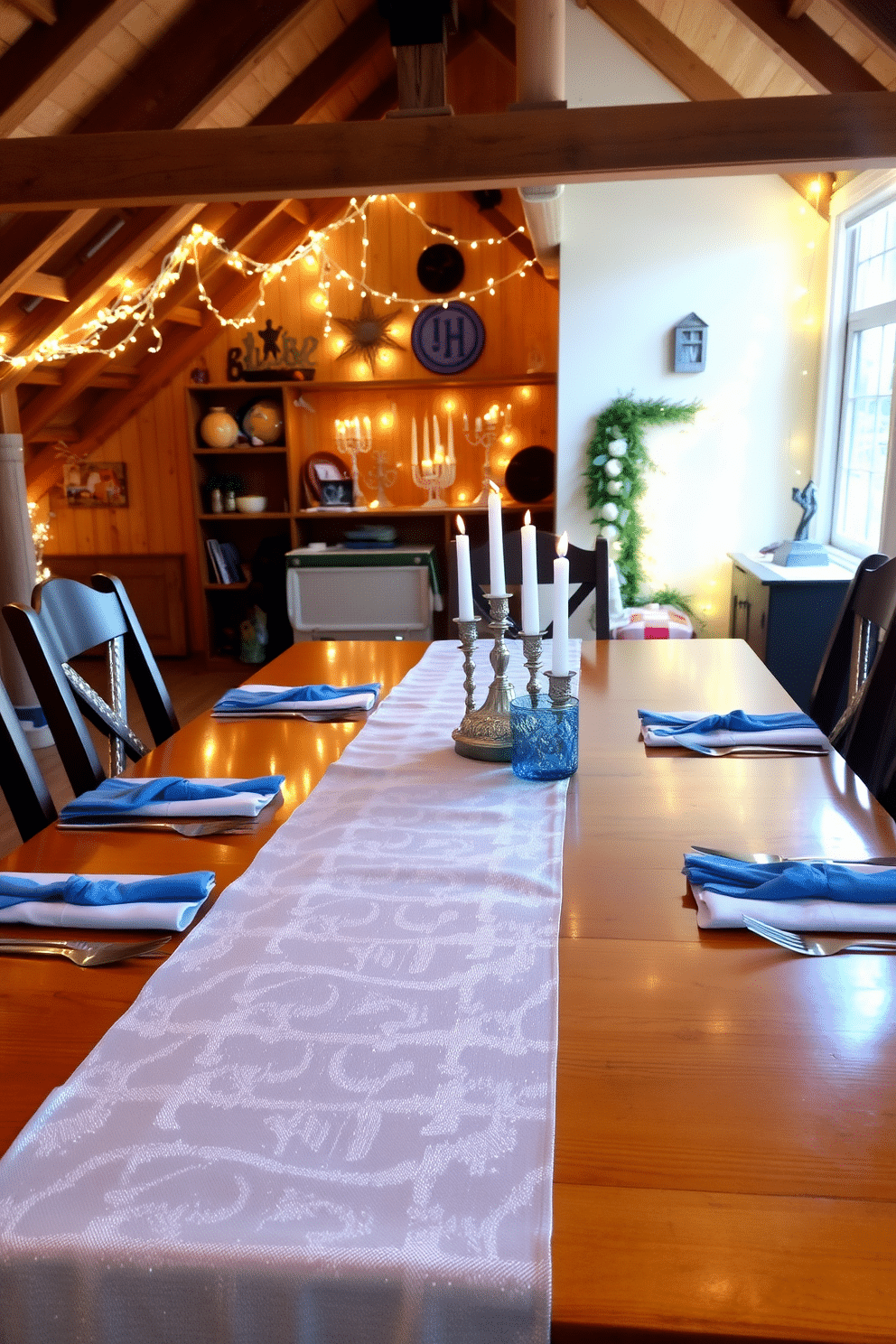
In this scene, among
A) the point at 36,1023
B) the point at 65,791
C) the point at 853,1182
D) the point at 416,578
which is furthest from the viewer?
the point at 416,578

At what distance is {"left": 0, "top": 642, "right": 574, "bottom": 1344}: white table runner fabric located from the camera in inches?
24.2

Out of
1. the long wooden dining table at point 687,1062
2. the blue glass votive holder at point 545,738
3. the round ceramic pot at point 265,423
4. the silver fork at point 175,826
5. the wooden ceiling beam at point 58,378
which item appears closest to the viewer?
the long wooden dining table at point 687,1062

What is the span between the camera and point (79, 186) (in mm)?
2871

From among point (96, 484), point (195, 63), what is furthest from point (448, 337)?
point (195, 63)

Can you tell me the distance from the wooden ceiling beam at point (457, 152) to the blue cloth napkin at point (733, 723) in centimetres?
179

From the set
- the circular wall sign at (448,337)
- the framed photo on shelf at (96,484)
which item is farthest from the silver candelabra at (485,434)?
the framed photo on shelf at (96,484)

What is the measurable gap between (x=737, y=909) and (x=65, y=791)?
325 cm

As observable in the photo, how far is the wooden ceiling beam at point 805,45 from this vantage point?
3182 millimetres

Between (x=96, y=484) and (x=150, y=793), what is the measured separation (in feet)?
16.4

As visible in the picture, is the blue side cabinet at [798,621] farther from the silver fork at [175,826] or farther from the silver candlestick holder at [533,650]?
the silver fork at [175,826]

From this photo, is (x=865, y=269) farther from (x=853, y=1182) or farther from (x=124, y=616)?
(x=853, y=1182)

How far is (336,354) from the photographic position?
5.66m

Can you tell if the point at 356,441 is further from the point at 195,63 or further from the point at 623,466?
the point at 195,63

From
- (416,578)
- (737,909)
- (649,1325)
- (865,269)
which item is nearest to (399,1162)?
(649,1325)
